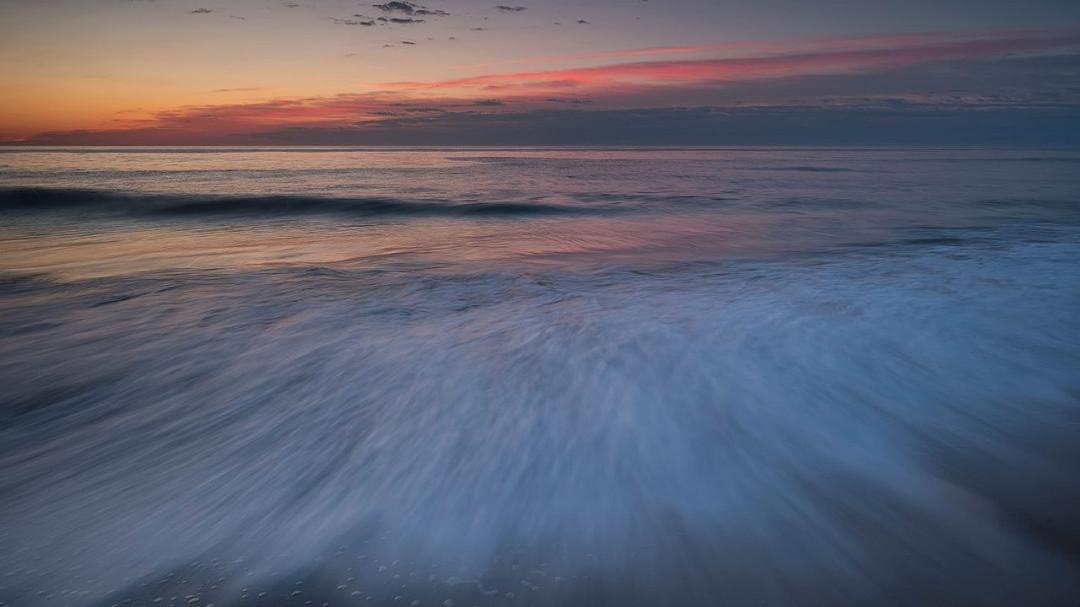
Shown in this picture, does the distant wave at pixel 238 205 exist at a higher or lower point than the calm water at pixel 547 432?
higher

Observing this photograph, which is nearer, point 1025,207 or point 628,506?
point 628,506

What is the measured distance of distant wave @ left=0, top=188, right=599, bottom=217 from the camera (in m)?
16.5

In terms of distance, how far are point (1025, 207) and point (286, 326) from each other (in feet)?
52.2

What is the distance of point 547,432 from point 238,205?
57.6ft

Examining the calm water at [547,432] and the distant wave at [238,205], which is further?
the distant wave at [238,205]

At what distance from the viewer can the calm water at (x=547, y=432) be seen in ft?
7.13

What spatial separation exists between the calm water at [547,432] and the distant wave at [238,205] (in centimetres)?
830

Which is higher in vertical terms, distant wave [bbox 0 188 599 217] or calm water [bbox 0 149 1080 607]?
distant wave [bbox 0 188 599 217]

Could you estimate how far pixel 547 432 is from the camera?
3402 mm

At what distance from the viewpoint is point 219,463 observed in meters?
3.09

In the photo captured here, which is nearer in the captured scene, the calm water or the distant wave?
the calm water

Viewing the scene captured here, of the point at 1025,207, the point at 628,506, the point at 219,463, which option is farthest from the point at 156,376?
the point at 1025,207

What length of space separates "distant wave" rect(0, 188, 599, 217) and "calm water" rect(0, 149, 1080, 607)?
27.2 feet

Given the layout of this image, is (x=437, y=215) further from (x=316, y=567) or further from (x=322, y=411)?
(x=316, y=567)
